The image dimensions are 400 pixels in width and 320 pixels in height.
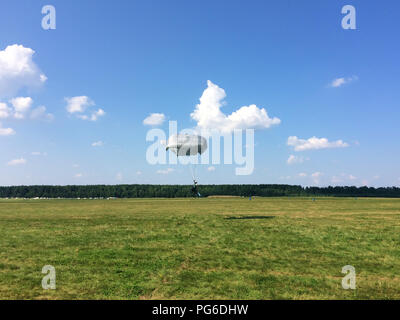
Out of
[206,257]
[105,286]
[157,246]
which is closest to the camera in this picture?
[105,286]

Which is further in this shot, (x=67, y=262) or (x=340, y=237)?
(x=340, y=237)

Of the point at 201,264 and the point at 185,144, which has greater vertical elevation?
the point at 185,144

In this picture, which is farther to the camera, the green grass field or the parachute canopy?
the parachute canopy

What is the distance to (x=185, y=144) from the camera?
131ft

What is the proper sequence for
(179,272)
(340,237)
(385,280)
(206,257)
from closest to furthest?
(385,280) → (179,272) → (206,257) → (340,237)

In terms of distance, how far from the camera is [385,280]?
12.5 metres

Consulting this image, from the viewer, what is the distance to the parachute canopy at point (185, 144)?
39.8 metres

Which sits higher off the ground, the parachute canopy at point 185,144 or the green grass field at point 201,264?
the parachute canopy at point 185,144

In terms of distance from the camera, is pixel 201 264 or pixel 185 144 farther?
pixel 185 144

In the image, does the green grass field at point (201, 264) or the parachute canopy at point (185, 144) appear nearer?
the green grass field at point (201, 264)

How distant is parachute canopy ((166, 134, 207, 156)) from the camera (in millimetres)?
39841
